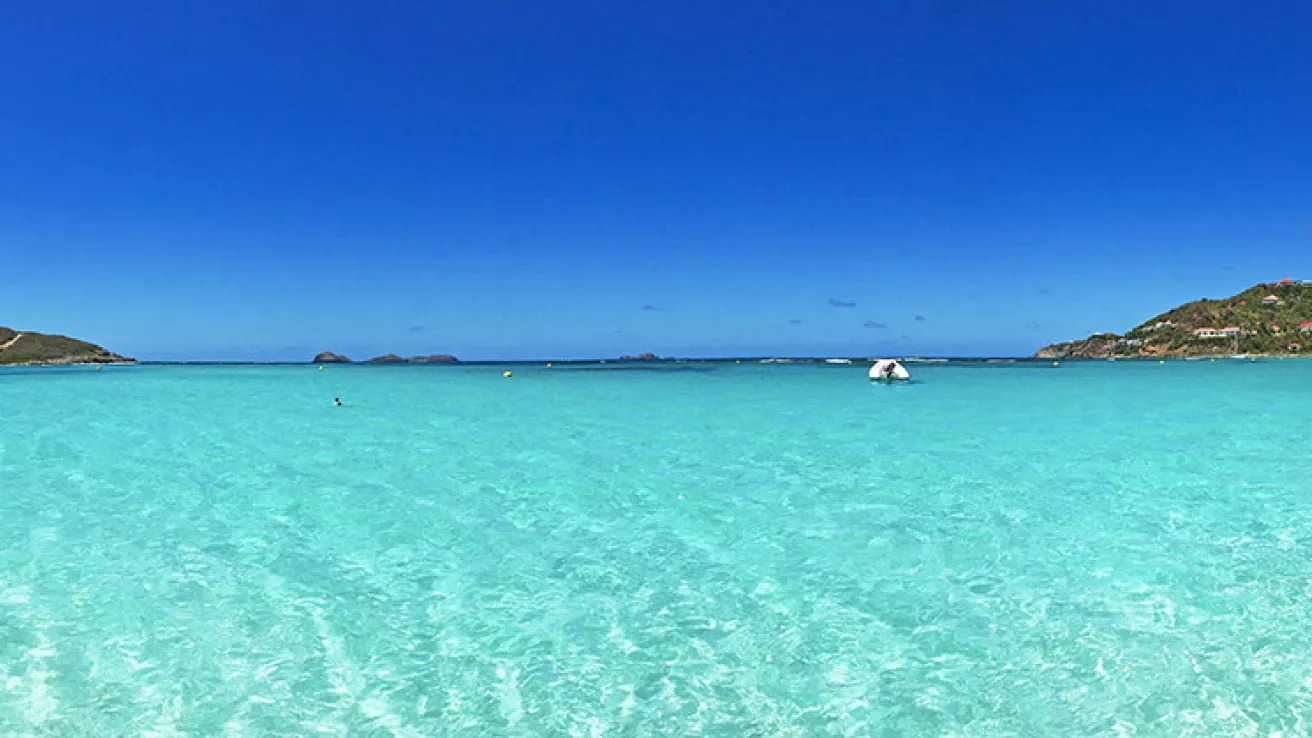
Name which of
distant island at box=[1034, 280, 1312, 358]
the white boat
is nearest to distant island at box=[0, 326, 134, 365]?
the white boat

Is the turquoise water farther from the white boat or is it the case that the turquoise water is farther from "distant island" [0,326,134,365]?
"distant island" [0,326,134,365]

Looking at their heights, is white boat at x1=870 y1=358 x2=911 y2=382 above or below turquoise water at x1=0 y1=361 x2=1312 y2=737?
above

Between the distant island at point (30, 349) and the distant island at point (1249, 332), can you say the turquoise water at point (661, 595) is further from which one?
the distant island at point (30, 349)

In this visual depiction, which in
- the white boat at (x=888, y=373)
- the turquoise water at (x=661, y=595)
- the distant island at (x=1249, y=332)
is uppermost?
the distant island at (x=1249, y=332)

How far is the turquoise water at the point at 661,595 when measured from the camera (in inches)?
227

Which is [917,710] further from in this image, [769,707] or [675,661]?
[675,661]

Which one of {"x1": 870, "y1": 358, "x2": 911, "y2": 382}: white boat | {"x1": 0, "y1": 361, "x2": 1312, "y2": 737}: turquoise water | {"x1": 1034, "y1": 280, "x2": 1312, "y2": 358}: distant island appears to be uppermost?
{"x1": 1034, "y1": 280, "x2": 1312, "y2": 358}: distant island

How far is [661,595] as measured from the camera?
8375mm

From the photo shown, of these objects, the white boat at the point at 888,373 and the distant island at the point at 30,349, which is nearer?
the white boat at the point at 888,373

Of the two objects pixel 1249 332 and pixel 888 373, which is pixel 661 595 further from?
pixel 1249 332

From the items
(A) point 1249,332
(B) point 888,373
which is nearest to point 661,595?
(B) point 888,373

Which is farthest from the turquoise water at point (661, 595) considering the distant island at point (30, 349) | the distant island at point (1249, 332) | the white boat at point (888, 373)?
the distant island at point (30, 349)

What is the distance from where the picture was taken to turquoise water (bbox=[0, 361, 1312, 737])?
5.77m

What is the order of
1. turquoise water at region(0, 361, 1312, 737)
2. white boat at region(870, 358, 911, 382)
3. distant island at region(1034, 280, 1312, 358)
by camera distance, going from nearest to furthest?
1. turquoise water at region(0, 361, 1312, 737)
2. white boat at region(870, 358, 911, 382)
3. distant island at region(1034, 280, 1312, 358)
